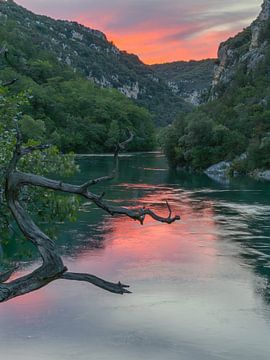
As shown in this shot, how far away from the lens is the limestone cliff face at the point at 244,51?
10931cm

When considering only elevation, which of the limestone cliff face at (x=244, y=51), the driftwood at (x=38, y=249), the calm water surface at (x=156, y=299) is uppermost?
the limestone cliff face at (x=244, y=51)

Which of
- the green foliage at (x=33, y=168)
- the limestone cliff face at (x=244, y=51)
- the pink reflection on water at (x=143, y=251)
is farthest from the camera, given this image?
the limestone cliff face at (x=244, y=51)

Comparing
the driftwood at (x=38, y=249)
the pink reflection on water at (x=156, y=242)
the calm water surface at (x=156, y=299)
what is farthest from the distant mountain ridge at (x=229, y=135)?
the driftwood at (x=38, y=249)

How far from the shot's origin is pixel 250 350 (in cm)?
1609

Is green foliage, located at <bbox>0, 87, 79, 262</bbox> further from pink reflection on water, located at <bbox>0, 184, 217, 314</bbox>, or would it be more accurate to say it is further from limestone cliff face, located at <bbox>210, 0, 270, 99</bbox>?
limestone cliff face, located at <bbox>210, 0, 270, 99</bbox>

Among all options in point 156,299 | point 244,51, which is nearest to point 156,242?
point 156,299

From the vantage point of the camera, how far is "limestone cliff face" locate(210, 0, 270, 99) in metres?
109

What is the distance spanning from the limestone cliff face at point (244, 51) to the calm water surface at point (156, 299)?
78173 mm

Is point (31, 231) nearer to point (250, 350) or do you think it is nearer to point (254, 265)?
point (250, 350)

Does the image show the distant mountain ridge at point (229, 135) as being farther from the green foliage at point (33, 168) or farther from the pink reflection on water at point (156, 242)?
the green foliage at point (33, 168)

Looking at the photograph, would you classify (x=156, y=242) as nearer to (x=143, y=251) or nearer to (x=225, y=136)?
(x=143, y=251)

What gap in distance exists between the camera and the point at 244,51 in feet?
432

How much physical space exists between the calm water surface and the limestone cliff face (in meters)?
78.2

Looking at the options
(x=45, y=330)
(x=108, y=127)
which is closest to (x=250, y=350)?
(x=45, y=330)
